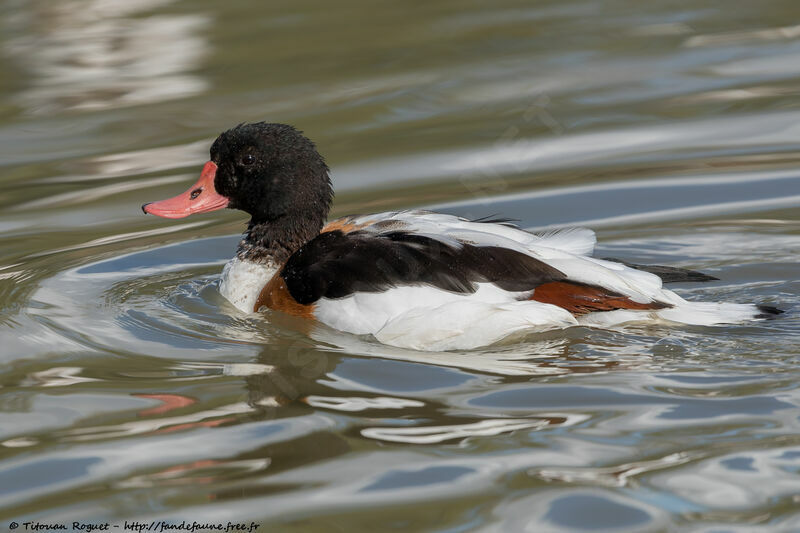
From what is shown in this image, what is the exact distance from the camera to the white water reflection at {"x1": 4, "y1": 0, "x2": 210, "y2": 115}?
1203cm

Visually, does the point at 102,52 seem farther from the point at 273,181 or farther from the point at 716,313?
the point at 716,313

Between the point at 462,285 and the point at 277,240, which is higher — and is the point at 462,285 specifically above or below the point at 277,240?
below

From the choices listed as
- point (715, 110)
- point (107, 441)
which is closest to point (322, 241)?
point (107, 441)

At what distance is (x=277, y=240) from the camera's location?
24.2 ft

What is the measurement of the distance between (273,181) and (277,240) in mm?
355

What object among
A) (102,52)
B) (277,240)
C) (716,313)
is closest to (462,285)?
(716,313)

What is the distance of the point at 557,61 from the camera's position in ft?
39.8

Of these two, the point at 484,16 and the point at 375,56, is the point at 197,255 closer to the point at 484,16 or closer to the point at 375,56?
the point at 375,56

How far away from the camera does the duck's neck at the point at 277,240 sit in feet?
24.1

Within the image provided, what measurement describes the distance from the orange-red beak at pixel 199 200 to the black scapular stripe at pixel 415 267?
1240mm

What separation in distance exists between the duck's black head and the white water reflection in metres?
4.67

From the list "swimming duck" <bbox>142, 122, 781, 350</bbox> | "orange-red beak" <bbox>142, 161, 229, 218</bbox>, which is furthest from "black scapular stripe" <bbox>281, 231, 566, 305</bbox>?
"orange-red beak" <bbox>142, 161, 229, 218</bbox>

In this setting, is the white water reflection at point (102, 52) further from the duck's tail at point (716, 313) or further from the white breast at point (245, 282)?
the duck's tail at point (716, 313)

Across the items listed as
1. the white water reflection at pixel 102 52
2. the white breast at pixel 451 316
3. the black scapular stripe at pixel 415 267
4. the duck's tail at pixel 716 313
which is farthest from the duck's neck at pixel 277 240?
the white water reflection at pixel 102 52
